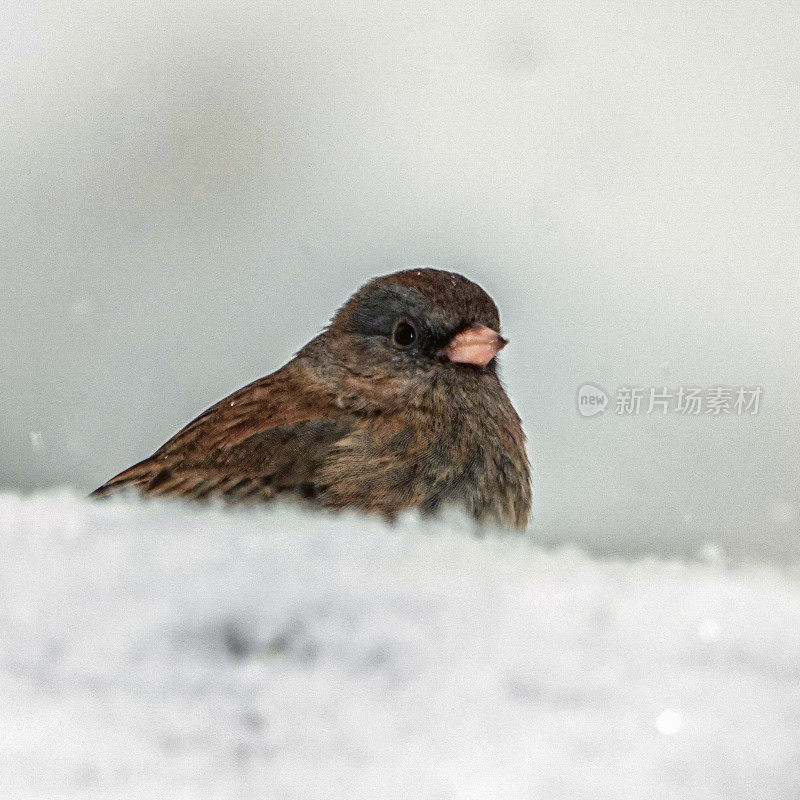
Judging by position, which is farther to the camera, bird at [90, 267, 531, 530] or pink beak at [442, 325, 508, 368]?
pink beak at [442, 325, 508, 368]

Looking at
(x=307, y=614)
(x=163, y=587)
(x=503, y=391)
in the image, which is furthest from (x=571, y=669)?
(x=503, y=391)

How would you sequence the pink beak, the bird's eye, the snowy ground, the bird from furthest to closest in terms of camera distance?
the bird's eye → the pink beak → the bird → the snowy ground

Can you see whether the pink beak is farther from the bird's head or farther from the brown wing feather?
the brown wing feather

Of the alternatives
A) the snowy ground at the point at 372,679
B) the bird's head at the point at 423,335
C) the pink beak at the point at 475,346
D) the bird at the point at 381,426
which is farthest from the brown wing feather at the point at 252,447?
the snowy ground at the point at 372,679

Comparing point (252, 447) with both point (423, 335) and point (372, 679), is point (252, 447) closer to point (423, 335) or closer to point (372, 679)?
point (423, 335)

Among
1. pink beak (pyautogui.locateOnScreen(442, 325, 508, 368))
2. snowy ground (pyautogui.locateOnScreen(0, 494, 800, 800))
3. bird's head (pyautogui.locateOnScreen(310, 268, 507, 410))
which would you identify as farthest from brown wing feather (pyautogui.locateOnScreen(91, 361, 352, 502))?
snowy ground (pyautogui.locateOnScreen(0, 494, 800, 800))

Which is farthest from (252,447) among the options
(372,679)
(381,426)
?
(372,679)
